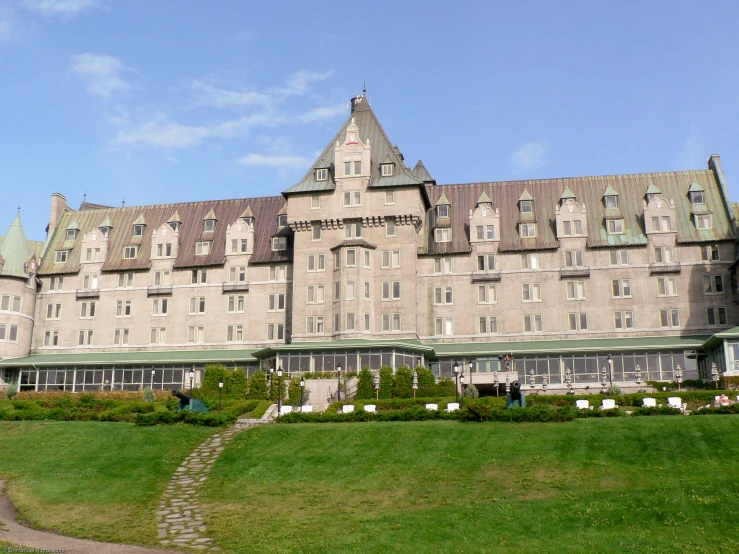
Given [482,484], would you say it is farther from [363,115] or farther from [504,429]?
[363,115]

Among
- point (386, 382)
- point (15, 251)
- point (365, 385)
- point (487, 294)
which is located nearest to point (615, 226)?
point (487, 294)

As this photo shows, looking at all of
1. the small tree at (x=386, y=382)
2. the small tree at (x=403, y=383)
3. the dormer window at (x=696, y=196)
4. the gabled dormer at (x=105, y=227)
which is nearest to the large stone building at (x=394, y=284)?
the dormer window at (x=696, y=196)

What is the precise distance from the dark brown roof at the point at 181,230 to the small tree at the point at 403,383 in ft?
68.2

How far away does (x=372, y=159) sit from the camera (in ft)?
263

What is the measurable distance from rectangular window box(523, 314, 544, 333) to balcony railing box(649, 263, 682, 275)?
36.3ft

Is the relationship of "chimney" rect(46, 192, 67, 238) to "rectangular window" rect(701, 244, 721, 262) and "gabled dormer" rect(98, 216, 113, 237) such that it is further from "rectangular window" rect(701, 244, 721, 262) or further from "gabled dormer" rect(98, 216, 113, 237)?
"rectangular window" rect(701, 244, 721, 262)

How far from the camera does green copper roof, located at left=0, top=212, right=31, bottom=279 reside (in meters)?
84.4

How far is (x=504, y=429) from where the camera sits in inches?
1756

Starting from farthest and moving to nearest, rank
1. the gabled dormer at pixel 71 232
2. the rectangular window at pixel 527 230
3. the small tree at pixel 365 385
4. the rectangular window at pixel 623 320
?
the gabled dormer at pixel 71 232
the rectangular window at pixel 527 230
the rectangular window at pixel 623 320
the small tree at pixel 365 385

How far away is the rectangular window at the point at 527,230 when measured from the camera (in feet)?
263

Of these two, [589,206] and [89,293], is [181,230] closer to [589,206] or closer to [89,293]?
[89,293]

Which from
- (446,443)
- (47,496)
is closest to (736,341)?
(446,443)

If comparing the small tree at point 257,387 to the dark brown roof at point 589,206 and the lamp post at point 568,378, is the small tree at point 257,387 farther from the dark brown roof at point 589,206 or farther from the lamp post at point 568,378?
the lamp post at point 568,378

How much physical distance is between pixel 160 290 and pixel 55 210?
18651mm
